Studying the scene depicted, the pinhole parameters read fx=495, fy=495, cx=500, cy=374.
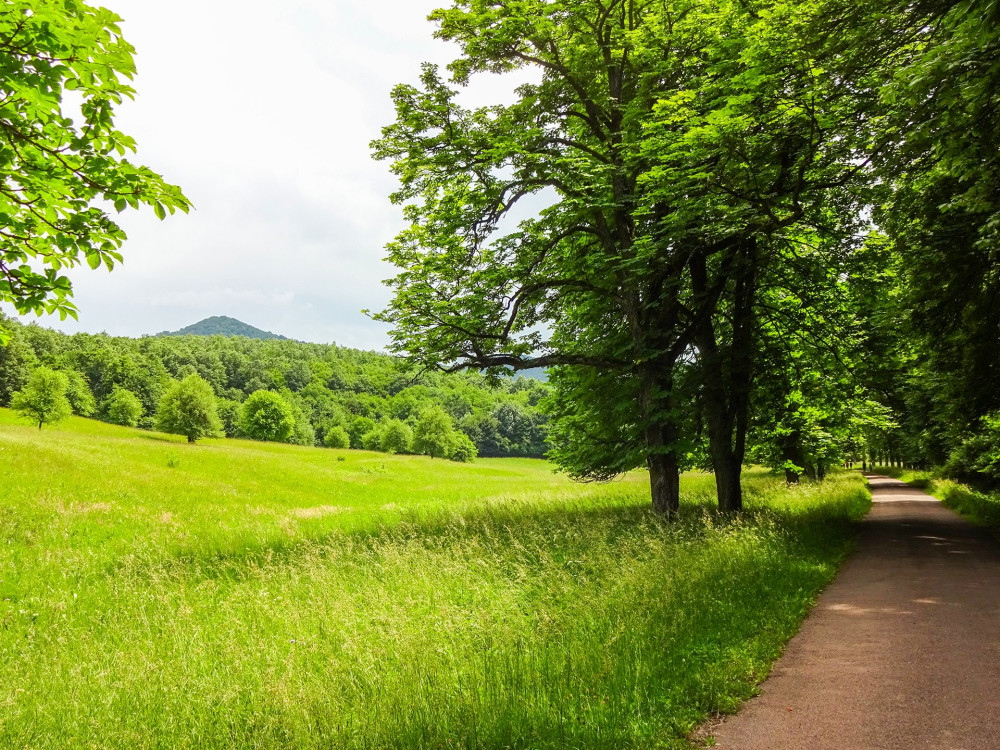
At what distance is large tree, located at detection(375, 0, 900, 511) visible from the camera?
9531mm

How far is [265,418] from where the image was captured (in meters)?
73.1

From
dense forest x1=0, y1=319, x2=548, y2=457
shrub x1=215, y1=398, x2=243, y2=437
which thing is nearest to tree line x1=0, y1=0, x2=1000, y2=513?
dense forest x1=0, y1=319, x2=548, y2=457

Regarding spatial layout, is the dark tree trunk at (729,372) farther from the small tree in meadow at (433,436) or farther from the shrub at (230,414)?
the shrub at (230,414)

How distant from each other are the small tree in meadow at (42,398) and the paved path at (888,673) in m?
57.9

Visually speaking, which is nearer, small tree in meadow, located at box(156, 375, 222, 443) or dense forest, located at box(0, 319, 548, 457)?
small tree in meadow, located at box(156, 375, 222, 443)

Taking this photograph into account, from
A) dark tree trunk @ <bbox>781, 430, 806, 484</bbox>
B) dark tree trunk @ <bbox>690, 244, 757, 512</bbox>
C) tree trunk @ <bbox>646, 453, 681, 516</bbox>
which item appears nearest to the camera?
dark tree trunk @ <bbox>690, 244, 757, 512</bbox>

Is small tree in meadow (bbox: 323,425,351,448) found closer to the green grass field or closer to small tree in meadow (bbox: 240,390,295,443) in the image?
small tree in meadow (bbox: 240,390,295,443)

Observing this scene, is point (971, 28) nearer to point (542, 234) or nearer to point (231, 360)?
point (542, 234)

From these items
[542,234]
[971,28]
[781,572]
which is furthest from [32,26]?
[542,234]

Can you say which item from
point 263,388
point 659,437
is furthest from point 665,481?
point 263,388

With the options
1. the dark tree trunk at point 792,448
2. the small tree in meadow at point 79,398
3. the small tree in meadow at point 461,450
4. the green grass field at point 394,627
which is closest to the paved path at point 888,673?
the green grass field at point 394,627

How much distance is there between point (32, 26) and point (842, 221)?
14.8m

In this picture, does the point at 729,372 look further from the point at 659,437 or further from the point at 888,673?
the point at 888,673

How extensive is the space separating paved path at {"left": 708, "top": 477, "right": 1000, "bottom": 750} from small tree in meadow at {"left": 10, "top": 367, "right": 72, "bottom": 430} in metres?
57.9
